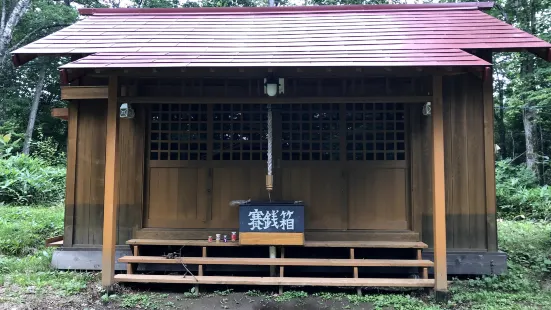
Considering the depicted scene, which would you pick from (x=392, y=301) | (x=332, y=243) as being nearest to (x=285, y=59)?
(x=332, y=243)

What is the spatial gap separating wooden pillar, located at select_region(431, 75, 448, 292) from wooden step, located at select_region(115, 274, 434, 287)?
16 centimetres

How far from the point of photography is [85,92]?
486 cm

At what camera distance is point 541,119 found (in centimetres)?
1617

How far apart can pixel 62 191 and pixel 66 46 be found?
293 inches

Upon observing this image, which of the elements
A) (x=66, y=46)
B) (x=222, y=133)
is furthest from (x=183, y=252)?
(x=66, y=46)

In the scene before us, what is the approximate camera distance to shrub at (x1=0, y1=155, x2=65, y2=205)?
9.66 metres

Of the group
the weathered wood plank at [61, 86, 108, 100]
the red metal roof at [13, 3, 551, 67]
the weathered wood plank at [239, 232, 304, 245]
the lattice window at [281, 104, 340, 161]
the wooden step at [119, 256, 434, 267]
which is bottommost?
the wooden step at [119, 256, 434, 267]

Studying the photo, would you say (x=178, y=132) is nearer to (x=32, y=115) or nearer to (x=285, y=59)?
(x=285, y=59)

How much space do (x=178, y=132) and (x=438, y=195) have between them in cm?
385

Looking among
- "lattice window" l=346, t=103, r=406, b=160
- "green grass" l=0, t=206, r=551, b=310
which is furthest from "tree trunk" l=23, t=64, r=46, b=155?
"lattice window" l=346, t=103, r=406, b=160

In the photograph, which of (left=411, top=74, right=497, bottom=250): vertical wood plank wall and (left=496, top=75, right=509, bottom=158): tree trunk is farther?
(left=496, top=75, right=509, bottom=158): tree trunk

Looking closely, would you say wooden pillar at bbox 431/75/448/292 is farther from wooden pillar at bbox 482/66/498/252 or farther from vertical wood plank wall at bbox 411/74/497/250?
wooden pillar at bbox 482/66/498/252

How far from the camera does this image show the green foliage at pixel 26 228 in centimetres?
611

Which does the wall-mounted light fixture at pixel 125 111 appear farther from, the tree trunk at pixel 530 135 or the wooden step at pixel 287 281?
the tree trunk at pixel 530 135
